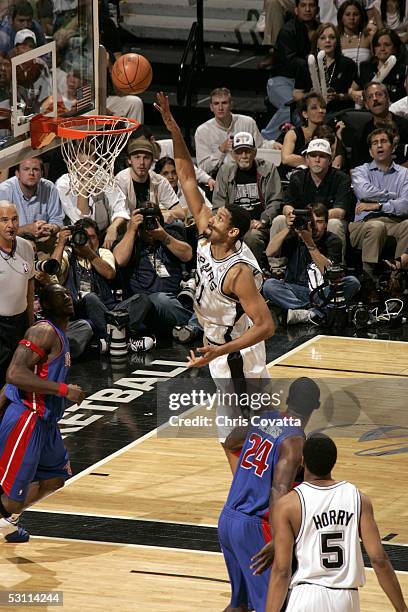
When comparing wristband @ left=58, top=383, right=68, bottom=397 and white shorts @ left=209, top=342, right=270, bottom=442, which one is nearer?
wristband @ left=58, top=383, right=68, bottom=397

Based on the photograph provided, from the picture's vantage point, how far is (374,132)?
13.5 meters

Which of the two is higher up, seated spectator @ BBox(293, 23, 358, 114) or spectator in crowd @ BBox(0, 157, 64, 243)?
seated spectator @ BBox(293, 23, 358, 114)

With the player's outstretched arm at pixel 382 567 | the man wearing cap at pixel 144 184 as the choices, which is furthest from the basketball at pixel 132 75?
the player's outstretched arm at pixel 382 567

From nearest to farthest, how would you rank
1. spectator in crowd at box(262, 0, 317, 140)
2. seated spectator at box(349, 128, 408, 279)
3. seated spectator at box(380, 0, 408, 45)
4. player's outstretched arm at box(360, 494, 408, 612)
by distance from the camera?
player's outstretched arm at box(360, 494, 408, 612) → seated spectator at box(349, 128, 408, 279) → spectator in crowd at box(262, 0, 317, 140) → seated spectator at box(380, 0, 408, 45)

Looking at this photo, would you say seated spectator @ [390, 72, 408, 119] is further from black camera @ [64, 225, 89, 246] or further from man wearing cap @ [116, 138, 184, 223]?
black camera @ [64, 225, 89, 246]

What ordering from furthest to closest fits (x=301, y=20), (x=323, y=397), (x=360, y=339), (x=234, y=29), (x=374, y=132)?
(x=234, y=29) → (x=301, y=20) → (x=374, y=132) → (x=360, y=339) → (x=323, y=397)

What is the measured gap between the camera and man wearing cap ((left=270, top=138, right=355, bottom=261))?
1319 cm

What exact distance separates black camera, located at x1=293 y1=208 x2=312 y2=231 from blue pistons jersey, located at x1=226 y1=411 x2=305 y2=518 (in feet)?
20.6

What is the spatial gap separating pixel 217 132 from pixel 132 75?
3990mm

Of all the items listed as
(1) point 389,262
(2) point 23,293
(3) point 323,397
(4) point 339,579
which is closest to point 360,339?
(1) point 389,262

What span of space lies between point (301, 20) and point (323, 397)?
6.90m

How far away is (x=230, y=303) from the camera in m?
7.51

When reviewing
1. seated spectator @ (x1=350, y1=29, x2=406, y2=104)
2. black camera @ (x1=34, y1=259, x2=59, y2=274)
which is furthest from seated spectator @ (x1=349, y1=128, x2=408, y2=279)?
black camera @ (x1=34, y1=259, x2=59, y2=274)

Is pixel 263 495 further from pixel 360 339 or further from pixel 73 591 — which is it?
pixel 360 339
